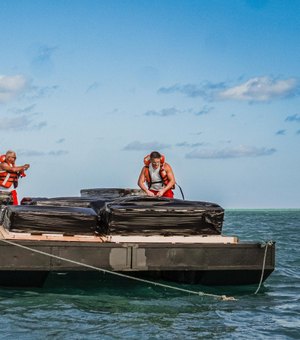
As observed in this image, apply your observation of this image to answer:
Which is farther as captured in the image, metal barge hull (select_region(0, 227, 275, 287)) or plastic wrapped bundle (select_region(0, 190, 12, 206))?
plastic wrapped bundle (select_region(0, 190, 12, 206))

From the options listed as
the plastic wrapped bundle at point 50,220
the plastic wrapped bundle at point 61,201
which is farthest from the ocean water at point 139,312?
the plastic wrapped bundle at point 61,201

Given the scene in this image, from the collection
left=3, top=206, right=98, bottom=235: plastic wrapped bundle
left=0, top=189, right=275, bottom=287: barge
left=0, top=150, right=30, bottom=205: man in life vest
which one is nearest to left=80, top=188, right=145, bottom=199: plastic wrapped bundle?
left=0, top=150, right=30, bottom=205: man in life vest

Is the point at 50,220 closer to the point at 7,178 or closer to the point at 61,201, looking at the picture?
the point at 61,201

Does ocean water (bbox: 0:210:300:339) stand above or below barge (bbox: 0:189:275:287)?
below

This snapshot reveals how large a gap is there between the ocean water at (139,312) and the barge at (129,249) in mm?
402

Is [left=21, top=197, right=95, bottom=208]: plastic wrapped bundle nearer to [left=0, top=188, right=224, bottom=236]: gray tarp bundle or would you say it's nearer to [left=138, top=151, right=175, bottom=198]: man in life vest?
[left=0, top=188, right=224, bottom=236]: gray tarp bundle

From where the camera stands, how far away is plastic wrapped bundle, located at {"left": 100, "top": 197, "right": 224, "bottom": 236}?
9887 millimetres

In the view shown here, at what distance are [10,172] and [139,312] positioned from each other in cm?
643

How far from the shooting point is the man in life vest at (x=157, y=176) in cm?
1217

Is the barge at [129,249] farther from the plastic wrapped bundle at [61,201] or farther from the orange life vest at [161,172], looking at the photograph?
the orange life vest at [161,172]

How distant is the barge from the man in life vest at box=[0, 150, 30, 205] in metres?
3.26

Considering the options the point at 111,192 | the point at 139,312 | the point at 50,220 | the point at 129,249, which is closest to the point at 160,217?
the point at 129,249

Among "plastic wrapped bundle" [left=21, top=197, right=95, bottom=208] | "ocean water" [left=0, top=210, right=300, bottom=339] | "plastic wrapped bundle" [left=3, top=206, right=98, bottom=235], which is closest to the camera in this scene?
"ocean water" [left=0, top=210, right=300, bottom=339]

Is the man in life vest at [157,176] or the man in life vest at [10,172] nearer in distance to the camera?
the man in life vest at [157,176]
